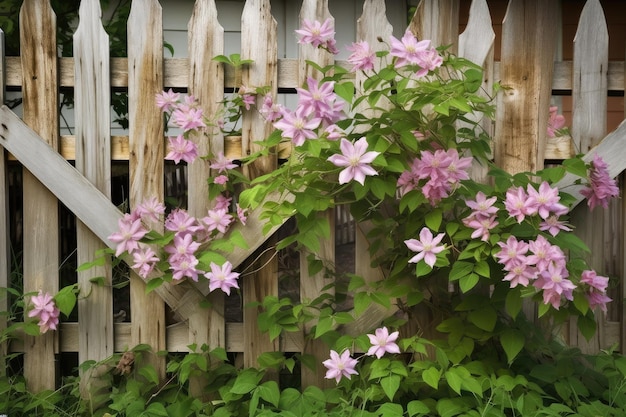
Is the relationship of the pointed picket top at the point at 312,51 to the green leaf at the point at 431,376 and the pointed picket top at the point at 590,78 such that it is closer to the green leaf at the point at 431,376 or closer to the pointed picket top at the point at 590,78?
the pointed picket top at the point at 590,78

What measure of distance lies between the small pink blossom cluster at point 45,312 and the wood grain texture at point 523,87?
185 cm

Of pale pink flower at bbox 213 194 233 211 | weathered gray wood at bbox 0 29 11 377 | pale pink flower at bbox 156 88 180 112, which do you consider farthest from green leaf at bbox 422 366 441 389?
weathered gray wood at bbox 0 29 11 377

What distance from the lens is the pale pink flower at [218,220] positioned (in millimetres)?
2785

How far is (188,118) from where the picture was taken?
277 centimetres

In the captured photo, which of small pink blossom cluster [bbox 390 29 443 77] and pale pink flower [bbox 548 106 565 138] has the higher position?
small pink blossom cluster [bbox 390 29 443 77]

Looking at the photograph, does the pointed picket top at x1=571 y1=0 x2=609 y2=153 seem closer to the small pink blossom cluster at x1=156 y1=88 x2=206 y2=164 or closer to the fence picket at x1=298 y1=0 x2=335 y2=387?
the fence picket at x1=298 y1=0 x2=335 y2=387

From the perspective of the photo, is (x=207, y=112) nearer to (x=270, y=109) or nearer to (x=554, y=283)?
(x=270, y=109)

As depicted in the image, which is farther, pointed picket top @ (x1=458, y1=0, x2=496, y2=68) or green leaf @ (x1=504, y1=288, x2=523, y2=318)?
pointed picket top @ (x1=458, y1=0, x2=496, y2=68)

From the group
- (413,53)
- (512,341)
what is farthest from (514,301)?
(413,53)

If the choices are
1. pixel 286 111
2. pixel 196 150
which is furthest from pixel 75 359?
pixel 286 111

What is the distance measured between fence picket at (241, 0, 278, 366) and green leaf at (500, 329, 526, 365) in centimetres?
87

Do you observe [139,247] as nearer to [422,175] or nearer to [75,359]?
[75,359]

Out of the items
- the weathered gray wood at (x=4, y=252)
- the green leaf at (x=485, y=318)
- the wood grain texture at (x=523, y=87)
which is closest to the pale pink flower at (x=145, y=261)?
the weathered gray wood at (x=4, y=252)

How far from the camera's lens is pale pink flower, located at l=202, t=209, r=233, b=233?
279 centimetres
